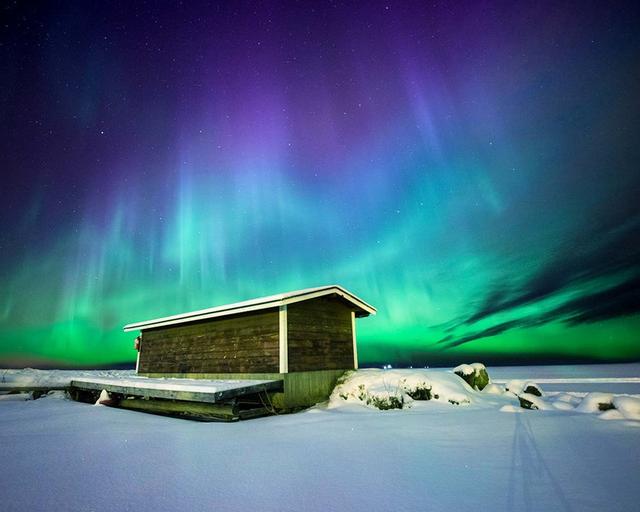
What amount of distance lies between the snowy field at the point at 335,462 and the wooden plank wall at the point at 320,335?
2.45 metres

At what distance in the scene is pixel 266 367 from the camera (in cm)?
Answer: 1179

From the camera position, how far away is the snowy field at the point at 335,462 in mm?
3820

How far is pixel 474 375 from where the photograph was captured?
14.8m

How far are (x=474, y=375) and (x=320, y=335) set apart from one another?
7183 mm

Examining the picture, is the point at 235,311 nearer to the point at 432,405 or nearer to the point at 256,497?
the point at 432,405

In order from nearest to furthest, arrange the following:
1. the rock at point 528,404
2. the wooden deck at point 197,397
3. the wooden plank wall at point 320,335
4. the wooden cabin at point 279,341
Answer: the wooden deck at point 197,397, the rock at point 528,404, the wooden cabin at point 279,341, the wooden plank wall at point 320,335

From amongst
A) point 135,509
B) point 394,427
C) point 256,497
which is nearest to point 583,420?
point 394,427

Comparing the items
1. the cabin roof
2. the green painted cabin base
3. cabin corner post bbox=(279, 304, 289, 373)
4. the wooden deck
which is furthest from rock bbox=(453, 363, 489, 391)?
the wooden deck

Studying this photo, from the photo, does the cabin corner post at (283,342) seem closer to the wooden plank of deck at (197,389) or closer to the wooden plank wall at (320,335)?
the wooden plank wall at (320,335)

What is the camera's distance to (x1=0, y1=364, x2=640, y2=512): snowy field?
3820 mm

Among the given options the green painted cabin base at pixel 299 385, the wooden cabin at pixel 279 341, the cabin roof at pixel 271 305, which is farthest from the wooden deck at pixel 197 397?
the cabin roof at pixel 271 305

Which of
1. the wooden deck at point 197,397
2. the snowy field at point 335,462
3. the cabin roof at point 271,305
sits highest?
the cabin roof at point 271,305

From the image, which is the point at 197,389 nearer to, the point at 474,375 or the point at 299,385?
the point at 299,385

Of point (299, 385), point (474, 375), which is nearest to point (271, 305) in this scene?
point (299, 385)
